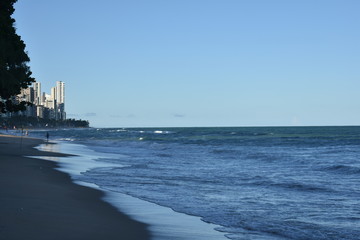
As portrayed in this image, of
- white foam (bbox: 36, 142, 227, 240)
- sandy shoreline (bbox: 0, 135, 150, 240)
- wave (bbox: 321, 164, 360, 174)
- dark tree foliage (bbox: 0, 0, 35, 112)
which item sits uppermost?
dark tree foliage (bbox: 0, 0, 35, 112)

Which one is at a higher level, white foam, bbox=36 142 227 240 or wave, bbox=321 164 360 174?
white foam, bbox=36 142 227 240

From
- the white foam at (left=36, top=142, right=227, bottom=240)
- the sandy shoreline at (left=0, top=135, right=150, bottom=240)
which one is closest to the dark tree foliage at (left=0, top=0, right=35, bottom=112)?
the sandy shoreline at (left=0, top=135, right=150, bottom=240)

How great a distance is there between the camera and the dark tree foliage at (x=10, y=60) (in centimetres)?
3312

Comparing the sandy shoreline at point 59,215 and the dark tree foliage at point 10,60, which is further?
the dark tree foliage at point 10,60

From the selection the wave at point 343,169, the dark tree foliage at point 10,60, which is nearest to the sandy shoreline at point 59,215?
the wave at point 343,169

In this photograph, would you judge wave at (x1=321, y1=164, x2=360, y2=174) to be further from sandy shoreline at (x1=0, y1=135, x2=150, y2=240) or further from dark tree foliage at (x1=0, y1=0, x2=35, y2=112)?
dark tree foliage at (x1=0, y1=0, x2=35, y2=112)

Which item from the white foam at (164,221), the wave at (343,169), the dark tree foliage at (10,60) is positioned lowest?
the wave at (343,169)

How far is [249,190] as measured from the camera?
55.4ft

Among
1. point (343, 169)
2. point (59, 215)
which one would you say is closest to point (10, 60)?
point (343, 169)

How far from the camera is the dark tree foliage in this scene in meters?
33.1

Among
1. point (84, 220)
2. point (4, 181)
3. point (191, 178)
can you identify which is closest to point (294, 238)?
point (84, 220)

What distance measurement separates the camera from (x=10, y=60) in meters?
35.7

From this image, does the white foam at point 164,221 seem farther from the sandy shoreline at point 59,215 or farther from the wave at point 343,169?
the wave at point 343,169

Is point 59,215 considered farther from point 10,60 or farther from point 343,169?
point 10,60
